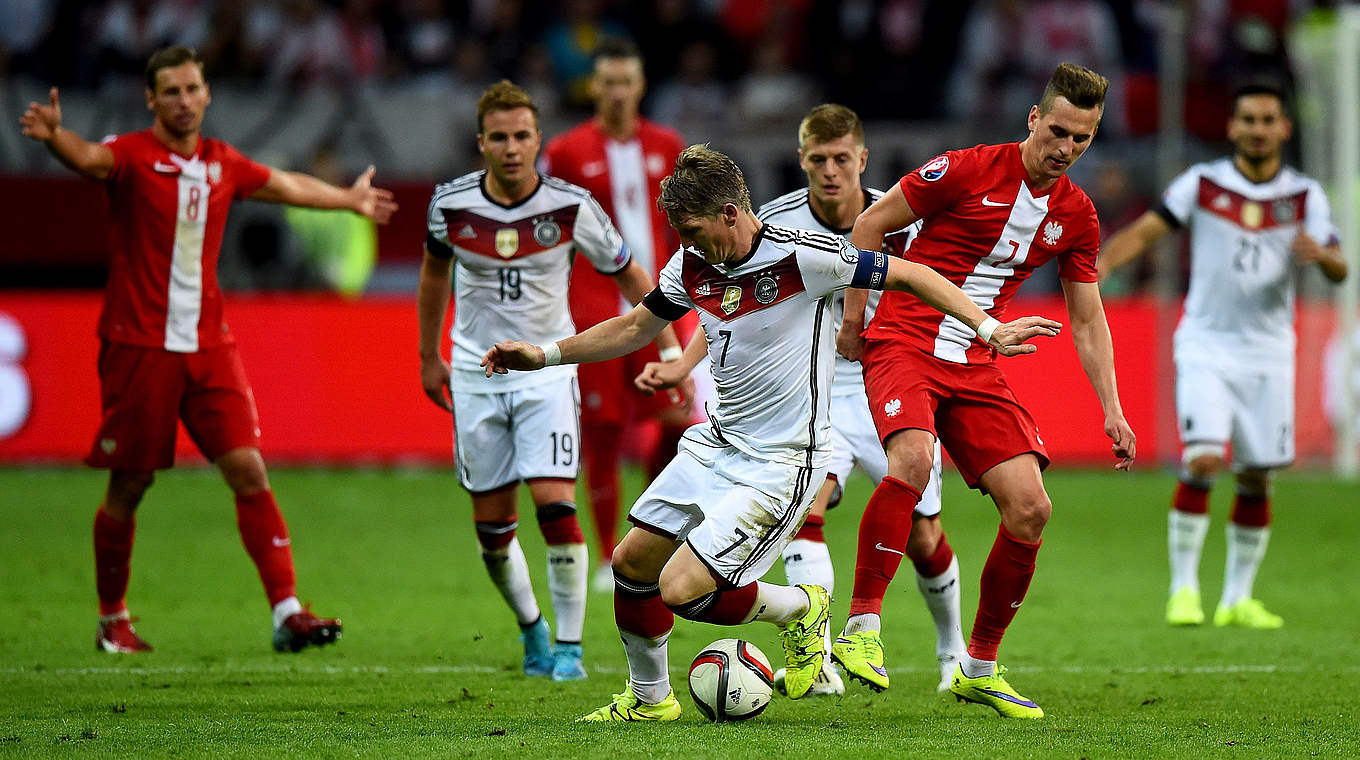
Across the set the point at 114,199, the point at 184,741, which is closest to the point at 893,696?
the point at 184,741

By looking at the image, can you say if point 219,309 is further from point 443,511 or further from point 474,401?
point 443,511

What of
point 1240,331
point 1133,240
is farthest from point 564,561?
point 1240,331

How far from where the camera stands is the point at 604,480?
9367 millimetres

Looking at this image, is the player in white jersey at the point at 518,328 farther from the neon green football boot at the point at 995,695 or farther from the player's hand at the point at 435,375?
the neon green football boot at the point at 995,695

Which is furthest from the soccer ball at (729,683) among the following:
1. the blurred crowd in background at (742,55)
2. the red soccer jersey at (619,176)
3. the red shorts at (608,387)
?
the blurred crowd in background at (742,55)

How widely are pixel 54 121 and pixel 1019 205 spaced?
162 inches

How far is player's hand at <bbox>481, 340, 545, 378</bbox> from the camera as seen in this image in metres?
5.37

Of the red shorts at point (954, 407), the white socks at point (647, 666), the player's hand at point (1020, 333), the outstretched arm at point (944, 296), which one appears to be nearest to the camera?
the player's hand at point (1020, 333)

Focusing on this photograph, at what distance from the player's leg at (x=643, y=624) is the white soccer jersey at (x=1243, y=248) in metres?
4.48

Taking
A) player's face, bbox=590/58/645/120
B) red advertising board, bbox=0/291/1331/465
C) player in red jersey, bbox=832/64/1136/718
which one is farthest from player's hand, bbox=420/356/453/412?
red advertising board, bbox=0/291/1331/465

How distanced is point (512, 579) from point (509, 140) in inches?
73.6

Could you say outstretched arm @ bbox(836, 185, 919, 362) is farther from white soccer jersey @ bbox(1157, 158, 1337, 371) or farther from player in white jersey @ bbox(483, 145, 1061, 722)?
white soccer jersey @ bbox(1157, 158, 1337, 371)

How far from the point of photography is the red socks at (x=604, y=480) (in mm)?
9305

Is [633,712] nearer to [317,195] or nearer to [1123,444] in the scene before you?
[1123,444]
